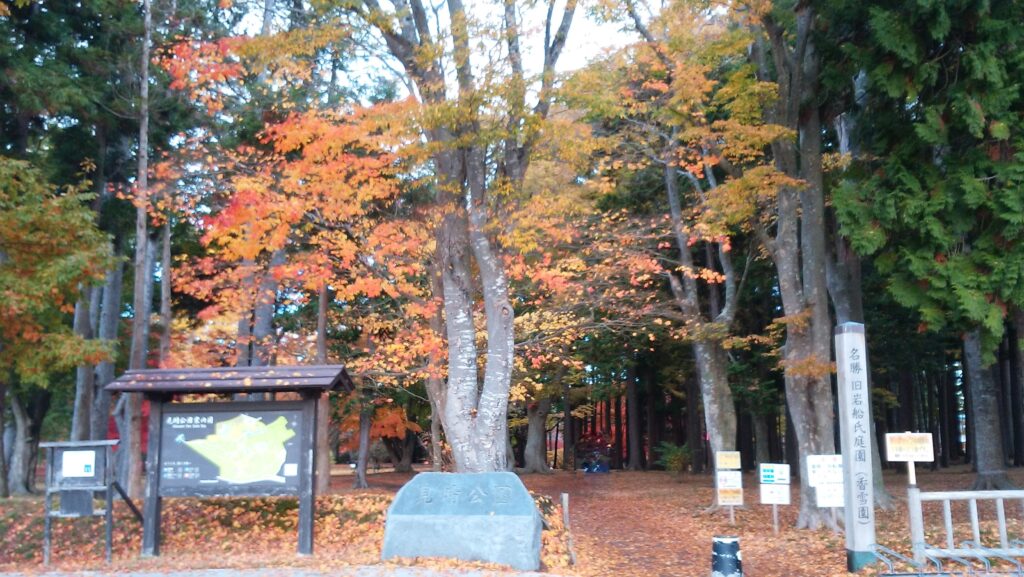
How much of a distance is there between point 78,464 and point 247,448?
7.31 feet

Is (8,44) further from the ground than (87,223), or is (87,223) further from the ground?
(8,44)

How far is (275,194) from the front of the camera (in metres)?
16.3

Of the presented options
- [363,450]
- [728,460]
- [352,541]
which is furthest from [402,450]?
[352,541]

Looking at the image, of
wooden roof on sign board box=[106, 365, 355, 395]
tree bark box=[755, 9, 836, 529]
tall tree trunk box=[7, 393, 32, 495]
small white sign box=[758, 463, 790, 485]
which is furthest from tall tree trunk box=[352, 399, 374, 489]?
wooden roof on sign board box=[106, 365, 355, 395]

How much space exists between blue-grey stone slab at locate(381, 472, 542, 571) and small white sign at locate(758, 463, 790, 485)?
6.29 m

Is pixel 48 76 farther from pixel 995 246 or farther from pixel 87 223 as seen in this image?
pixel 995 246

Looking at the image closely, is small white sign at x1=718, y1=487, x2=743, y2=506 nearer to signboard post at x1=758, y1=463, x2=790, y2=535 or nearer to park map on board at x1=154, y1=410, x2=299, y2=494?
signboard post at x1=758, y1=463, x2=790, y2=535

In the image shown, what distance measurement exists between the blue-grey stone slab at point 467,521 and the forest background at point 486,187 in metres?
2.15

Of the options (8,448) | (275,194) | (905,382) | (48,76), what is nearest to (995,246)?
(275,194)

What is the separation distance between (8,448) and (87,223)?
26267 mm

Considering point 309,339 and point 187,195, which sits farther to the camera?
point 309,339

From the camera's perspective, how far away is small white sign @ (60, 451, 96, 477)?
11461mm

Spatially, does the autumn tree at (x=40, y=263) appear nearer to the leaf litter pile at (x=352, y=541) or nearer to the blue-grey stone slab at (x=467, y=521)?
the leaf litter pile at (x=352, y=541)

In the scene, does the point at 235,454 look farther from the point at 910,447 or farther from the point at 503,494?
the point at 910,447
